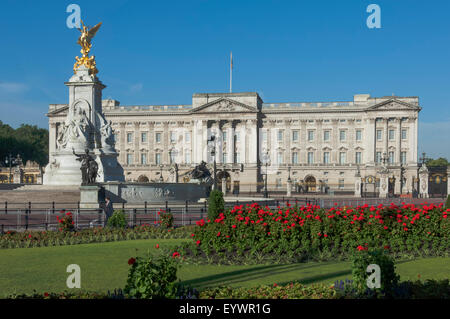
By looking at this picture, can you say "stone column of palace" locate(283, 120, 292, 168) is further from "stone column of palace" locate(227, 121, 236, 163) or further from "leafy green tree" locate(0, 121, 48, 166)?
"leafy green tree" locate(0, 121, 48, 166)

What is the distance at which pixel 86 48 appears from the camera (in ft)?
125

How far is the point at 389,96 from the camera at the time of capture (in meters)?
87.6

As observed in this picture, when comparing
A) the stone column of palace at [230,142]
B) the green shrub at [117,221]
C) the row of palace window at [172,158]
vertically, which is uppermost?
the stone column of palace at [230,142]

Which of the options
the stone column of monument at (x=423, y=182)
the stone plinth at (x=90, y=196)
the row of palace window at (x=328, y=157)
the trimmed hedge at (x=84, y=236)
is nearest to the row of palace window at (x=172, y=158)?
the row of palace window at (x=328, y=157)

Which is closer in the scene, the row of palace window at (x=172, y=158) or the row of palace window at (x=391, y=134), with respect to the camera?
the row of palace window at (x=391, y=134)

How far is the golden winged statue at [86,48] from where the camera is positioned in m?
37.7

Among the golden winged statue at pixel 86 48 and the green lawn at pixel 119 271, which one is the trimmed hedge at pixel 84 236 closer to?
the green lawn at pixel 119 271

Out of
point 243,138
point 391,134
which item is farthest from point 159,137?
point 391,134

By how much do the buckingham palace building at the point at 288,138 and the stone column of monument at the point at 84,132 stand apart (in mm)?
49586

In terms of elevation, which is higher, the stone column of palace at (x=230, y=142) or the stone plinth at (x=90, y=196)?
the stone column of palace at (x=230, y=142)

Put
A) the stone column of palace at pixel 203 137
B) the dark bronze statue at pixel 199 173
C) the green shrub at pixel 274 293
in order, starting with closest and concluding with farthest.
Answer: the green shrub at pixel 274 293 → the dark bronze statue at pixel 199 173 → the stone column of palace at pixel 203 137

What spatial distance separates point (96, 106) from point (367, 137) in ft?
203

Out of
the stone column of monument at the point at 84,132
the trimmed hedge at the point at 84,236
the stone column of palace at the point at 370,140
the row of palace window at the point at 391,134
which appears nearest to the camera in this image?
the trimmed hedge at the point at 84,236

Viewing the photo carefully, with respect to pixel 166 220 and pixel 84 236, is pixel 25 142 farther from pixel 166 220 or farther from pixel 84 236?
pixel 84 236
